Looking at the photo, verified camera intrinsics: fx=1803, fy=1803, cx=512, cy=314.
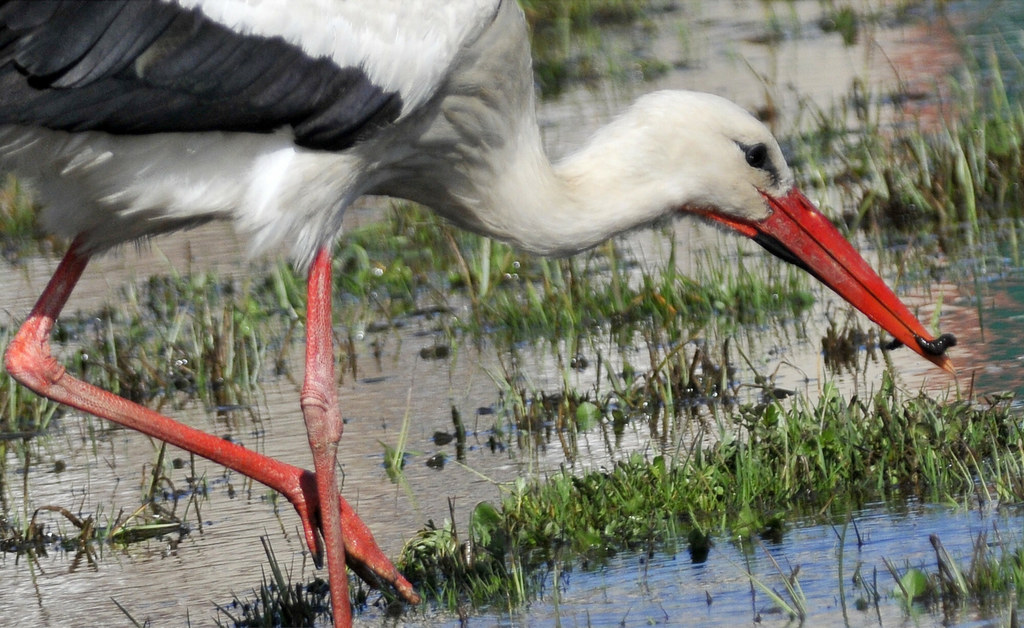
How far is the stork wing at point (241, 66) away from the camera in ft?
15.3

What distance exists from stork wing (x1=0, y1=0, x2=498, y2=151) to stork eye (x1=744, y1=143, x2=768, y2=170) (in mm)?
881

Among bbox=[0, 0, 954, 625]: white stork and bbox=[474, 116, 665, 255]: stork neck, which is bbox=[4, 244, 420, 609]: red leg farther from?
bbox=[474, 116, 665, 255]: stork neck

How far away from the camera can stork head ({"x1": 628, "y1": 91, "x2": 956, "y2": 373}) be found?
17.1 ft

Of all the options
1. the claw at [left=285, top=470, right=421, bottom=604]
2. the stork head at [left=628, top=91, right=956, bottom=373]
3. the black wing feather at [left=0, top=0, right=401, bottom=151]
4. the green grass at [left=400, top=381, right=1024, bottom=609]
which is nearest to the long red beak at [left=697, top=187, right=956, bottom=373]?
the stork head at [left=628, top=91, right=956, bottom=373]

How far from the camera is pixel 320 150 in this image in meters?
4.94

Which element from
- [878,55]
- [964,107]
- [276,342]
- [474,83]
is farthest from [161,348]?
[878,55]

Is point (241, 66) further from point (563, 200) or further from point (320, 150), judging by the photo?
point (563, 200)

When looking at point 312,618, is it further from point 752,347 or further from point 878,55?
point 878,55

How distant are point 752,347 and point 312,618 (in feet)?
7.93

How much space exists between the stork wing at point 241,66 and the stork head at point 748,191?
25.1 inches

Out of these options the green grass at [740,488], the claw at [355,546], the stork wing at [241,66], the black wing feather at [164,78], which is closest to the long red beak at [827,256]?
the green grass at [740,488]

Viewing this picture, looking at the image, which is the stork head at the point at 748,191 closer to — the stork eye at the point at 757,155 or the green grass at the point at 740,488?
the stork eye at the point at 757,155

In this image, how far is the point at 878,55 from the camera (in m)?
11.8

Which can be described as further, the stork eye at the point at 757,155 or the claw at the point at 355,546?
the stork eye at the point at 757,155
